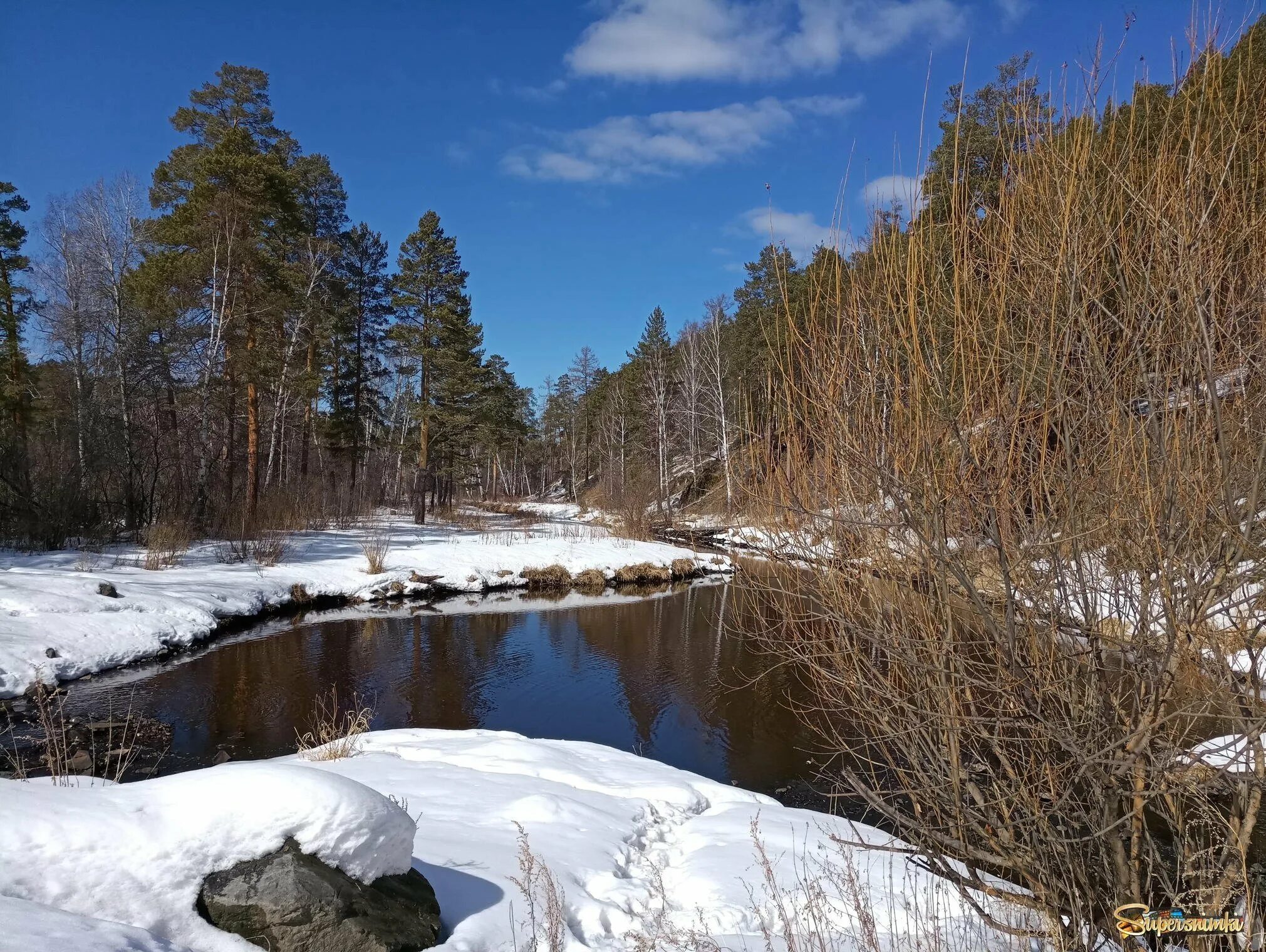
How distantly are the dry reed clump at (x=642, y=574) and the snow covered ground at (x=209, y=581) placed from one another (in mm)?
199

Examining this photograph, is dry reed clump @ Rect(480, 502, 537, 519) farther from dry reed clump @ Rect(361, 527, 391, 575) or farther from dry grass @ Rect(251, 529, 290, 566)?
dry grass @ Rect(251, 529, 290, 566)

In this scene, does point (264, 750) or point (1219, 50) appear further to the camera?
point (264, 750)

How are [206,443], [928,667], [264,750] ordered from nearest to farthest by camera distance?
[928,667] < [264,750] < [206,443]

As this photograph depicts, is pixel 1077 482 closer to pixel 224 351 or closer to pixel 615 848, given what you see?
pixel 615 848

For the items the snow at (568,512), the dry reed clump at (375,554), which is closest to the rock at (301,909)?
the dry reed clump at (375,554)

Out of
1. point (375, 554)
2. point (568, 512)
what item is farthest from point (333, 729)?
point (568, 512)

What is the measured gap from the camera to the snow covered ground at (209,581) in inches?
344

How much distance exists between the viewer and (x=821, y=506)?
10.2 feet

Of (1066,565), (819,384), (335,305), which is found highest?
(335,305)

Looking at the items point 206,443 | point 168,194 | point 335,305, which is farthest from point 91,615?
point 335,305

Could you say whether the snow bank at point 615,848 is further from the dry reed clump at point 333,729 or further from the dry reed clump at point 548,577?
the dry reed clump at point 548,577

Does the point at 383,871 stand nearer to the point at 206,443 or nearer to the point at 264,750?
the point at 264,750

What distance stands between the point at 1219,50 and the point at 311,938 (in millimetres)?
4659

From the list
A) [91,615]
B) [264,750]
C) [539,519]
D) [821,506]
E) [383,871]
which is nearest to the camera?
[383,871]
